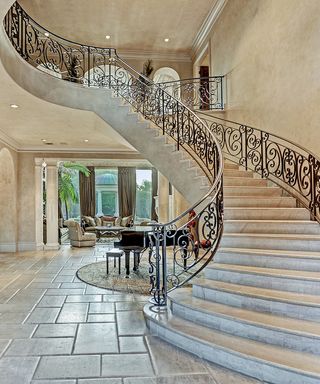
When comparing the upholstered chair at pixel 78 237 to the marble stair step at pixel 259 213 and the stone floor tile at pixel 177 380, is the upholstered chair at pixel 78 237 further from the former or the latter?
the stone floor tile at pixel 177 380

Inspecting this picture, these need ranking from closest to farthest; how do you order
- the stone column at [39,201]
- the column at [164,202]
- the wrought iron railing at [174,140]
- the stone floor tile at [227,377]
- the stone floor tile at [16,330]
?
the stone floor tile at [227,377] → the stone floor tile at [16,330] → the wrought iron railing at [174,140] → the stone column at [39,201] → the column at [164,202]

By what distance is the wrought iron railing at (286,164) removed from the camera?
15.6ft

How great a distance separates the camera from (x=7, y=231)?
33.4ft

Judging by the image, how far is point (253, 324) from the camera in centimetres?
299

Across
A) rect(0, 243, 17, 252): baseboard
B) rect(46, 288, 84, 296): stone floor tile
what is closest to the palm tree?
rect(0, 243, 17, 252): baseboard

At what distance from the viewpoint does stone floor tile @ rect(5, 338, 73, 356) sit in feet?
10.5

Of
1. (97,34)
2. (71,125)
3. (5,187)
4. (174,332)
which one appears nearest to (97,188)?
(5,187)

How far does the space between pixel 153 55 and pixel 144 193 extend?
7.25m

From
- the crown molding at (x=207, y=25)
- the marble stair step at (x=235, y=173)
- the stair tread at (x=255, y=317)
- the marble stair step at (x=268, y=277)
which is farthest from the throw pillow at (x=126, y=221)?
the stair tread at (x=255, y=317)

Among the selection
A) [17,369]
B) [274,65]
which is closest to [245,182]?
[274,65]

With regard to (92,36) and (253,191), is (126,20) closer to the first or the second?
(92,36)

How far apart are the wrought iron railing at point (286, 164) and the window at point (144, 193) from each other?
968 centimetres

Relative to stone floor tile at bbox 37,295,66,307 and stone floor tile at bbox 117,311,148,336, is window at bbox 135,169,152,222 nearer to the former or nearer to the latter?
stone floor tile at bbox 37,295,66,307

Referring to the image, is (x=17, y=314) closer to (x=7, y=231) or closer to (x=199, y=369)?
(x=199, y=369)
